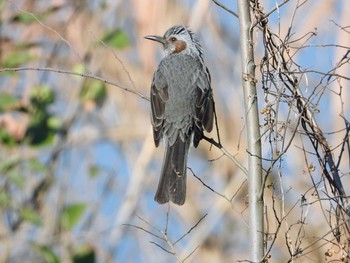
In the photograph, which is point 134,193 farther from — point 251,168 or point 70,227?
point 251,168

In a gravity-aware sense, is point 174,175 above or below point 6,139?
below

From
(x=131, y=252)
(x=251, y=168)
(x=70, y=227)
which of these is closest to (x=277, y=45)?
(x=251, y=168)

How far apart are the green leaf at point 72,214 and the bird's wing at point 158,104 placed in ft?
4.42

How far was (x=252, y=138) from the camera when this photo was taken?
381cm

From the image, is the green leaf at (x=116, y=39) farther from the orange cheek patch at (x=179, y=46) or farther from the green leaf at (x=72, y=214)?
the green leaf at (x=72, y=214)

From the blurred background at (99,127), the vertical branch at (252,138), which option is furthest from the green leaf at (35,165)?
the vertical branch at (252,138)

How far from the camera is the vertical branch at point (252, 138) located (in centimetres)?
363

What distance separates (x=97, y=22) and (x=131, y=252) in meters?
2.41

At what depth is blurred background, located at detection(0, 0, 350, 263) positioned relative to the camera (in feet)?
21.3

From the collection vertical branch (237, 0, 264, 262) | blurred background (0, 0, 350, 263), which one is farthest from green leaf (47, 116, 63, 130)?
vertical branch (237, 0, 264, 262)

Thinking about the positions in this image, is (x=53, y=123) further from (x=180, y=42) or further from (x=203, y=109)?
(x=203, y=109)

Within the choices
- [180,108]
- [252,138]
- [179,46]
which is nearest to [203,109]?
[180,108]

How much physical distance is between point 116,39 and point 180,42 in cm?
56

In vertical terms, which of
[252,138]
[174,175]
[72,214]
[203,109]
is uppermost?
[203,109]
